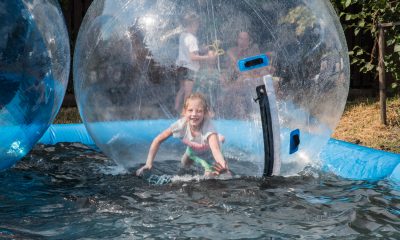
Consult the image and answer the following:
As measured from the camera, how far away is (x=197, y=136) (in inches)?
131

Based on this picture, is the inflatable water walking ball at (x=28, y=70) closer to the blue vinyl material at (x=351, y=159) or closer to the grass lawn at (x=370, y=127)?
the blue vinyl material at (x=351, y=159)

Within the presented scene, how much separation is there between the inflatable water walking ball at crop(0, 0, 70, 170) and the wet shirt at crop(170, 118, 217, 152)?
2.52ft

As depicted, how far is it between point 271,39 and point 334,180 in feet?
3.24

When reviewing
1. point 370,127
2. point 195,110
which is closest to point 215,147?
point 195,110

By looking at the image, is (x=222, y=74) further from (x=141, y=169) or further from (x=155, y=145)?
(x=141, y=169)

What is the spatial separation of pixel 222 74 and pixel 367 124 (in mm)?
3114

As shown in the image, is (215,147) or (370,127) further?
(370,127)

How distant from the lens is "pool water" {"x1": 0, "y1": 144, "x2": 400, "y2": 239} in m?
2.66

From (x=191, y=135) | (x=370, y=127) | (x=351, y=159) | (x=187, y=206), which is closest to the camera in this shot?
(x=187, y=206)

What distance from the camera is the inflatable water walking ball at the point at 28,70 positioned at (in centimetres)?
323

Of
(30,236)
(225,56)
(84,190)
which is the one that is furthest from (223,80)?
(30,236)

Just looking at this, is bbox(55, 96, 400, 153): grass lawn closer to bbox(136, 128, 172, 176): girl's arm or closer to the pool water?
the pool water

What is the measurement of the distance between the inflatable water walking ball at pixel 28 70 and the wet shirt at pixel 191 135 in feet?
2.52

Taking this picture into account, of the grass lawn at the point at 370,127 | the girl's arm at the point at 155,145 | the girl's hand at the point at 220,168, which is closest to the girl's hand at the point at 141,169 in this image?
the girl's arm at the point at 155,145
